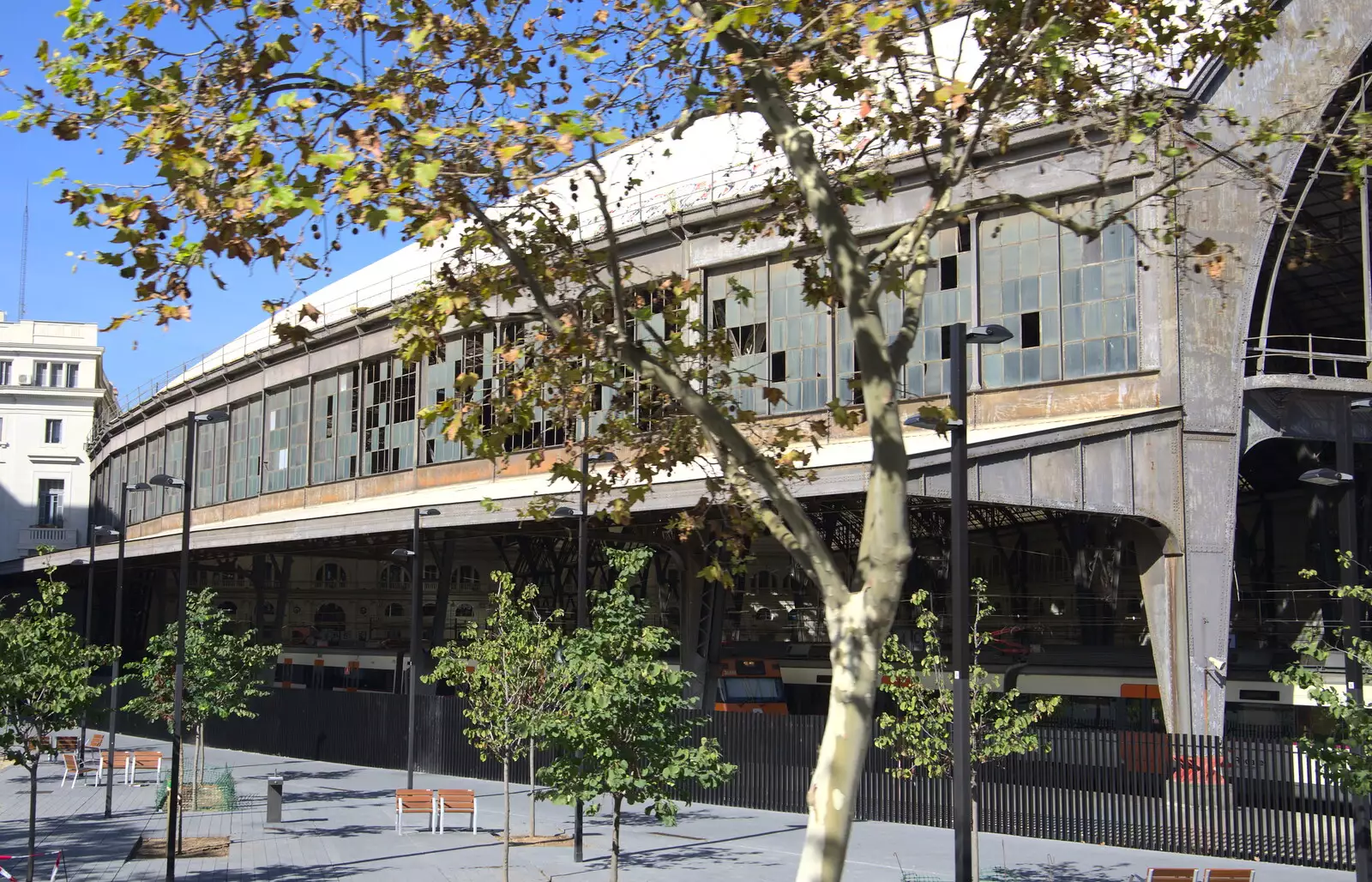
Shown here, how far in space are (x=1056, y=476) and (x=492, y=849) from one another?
46.0ft

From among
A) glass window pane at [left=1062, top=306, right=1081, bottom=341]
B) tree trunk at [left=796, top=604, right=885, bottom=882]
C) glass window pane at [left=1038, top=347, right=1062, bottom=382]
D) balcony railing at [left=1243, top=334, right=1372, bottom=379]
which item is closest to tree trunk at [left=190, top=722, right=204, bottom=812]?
A: glass window pane at [left=1038, top=347, right=1062, bottom=382]

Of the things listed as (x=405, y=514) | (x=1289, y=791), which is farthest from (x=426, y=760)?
(x=1289, y=791)

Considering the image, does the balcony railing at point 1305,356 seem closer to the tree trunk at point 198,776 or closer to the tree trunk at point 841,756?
the tree trunk at point 841,756

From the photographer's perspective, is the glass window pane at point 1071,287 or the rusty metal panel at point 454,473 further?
the rusty metal panel at point 454,473

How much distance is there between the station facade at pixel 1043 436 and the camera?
1209 inches

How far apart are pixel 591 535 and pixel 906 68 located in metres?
31.9

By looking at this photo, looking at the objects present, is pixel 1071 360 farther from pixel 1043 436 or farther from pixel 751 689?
pixel 751 689

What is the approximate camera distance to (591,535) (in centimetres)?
4184

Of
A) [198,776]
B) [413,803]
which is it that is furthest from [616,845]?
[198,776]

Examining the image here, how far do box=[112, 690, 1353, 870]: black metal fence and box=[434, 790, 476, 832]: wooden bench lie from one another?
6043 mm

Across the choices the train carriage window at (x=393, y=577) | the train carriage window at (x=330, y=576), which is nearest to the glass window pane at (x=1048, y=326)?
the train carriage window at (x=393, y=577)

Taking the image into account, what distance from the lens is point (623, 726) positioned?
19.3 meters

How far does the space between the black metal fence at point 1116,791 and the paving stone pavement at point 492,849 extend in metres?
0.49

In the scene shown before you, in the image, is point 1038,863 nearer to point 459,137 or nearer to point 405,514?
point 459,137
